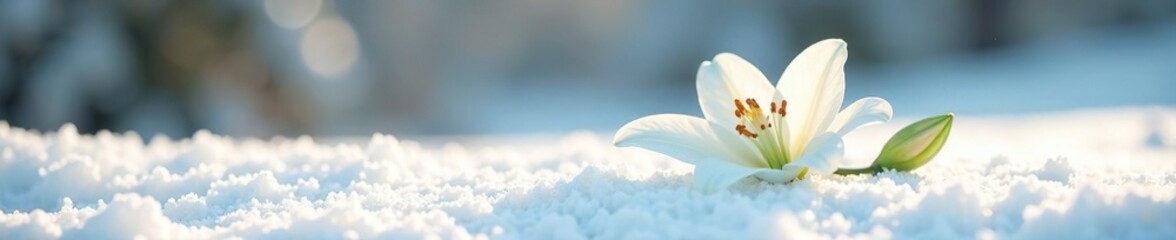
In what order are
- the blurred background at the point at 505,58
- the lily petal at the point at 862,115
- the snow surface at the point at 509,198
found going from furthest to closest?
the blurred background at the point at 505,58
the lily petal at the point at 862,115
the snow surface at the point at 509,198

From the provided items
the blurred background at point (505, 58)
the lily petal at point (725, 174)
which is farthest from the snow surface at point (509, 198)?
the blurred background at point (505, 58)

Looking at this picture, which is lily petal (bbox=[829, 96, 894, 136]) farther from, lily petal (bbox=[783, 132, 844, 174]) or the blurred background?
the blurred background

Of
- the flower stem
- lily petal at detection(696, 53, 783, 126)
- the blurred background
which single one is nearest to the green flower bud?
the flower stem

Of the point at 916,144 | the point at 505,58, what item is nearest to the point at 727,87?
the point at 916,144

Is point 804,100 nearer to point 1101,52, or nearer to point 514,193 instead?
point 514,193

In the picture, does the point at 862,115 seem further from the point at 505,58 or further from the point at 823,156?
the point at 505,58

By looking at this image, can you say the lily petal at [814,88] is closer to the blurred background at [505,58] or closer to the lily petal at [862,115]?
the lily petal at [862,115]

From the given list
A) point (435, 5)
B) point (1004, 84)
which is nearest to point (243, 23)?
point (435, 5)

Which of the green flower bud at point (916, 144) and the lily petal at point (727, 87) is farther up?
the lily petal at point (727, 87)
